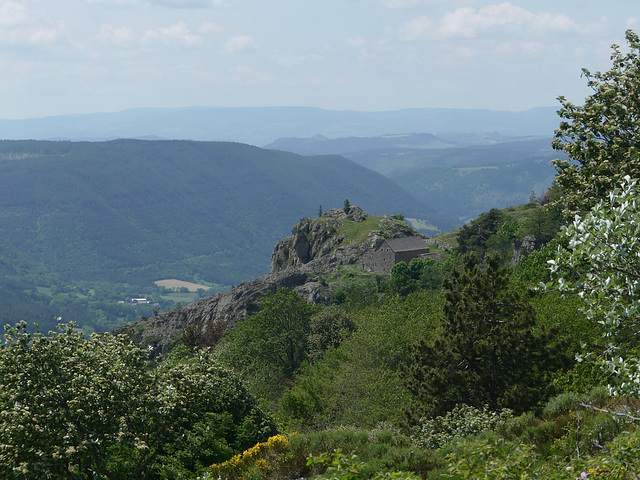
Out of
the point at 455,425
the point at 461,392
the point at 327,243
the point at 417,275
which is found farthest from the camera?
the point at 327,243

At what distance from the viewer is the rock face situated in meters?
125

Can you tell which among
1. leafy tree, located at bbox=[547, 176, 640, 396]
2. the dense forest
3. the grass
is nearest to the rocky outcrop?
the grass

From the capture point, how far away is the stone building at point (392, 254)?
135 metres

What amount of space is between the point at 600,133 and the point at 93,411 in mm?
20863

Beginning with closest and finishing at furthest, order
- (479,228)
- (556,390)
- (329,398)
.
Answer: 1. (556,390)
2. (329,398)
3. (479,228)

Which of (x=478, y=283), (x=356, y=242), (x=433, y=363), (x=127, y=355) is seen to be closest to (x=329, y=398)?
(x=433, y=363)

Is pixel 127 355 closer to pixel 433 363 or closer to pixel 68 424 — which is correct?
pixel 68 424

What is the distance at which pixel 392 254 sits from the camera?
135 m

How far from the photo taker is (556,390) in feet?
98.0

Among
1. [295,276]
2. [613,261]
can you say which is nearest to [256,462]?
[613,261]

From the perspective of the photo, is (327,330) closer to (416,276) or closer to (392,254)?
(416,276)

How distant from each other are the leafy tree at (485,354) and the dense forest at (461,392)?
0.08 m

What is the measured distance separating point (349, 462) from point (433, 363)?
802 inches

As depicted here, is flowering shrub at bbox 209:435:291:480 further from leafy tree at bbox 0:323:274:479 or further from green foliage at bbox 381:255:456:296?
green foliage at bbox 381:255:456:296
